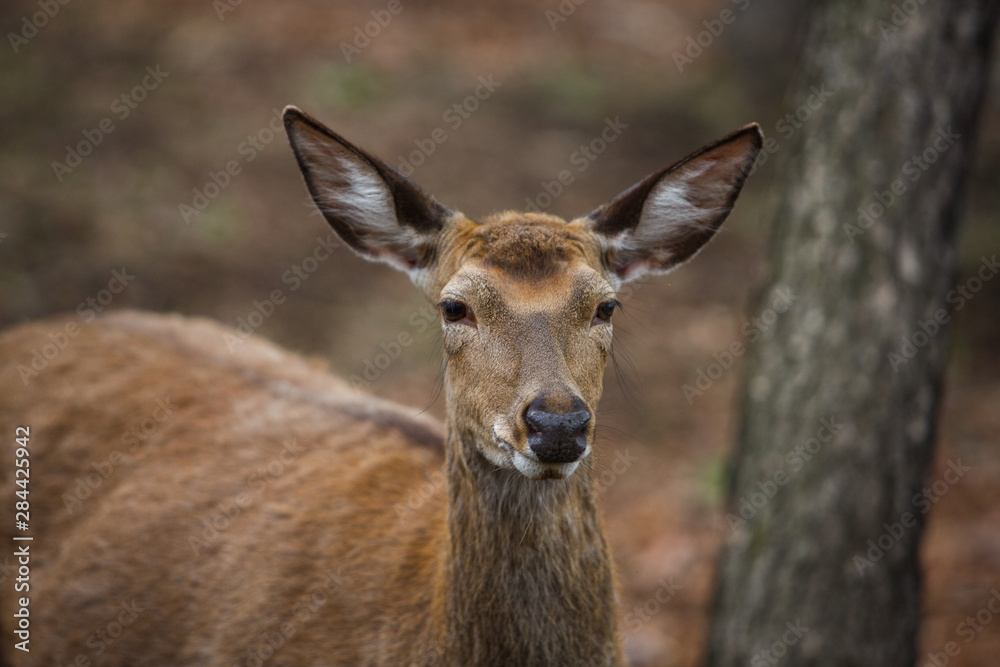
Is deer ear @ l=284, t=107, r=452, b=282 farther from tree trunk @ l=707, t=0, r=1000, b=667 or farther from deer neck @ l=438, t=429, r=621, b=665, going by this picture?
tree trunk @ l=707, t=0, r=1000, b=667

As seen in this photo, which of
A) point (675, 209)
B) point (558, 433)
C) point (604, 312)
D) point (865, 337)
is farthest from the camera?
point (865, 337)

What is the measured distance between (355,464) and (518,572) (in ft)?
4.59

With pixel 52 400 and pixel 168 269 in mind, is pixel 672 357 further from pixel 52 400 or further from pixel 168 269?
pixel 52 400

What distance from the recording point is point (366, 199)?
376 cm

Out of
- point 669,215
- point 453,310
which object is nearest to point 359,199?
point 453,310

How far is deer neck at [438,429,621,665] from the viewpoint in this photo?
3395 mm

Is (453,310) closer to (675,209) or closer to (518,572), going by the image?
(518,572)

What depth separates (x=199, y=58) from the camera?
37.6 feet

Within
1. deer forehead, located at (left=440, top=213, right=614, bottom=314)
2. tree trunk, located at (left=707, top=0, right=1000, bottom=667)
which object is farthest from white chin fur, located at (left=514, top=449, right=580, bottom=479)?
tree trunk, located at (left=707, top=0, right=1000, bottom=667)

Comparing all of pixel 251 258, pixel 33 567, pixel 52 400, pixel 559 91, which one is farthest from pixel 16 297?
pixel 559 91

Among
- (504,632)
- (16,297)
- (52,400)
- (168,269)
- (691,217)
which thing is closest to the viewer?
(504,632)

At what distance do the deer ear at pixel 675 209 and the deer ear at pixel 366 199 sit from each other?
83 cm

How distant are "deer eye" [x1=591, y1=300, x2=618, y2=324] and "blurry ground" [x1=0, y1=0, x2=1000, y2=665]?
108 inches

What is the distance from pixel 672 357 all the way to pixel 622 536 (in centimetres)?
251
